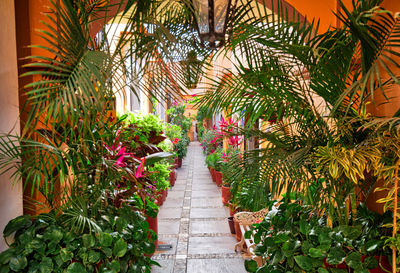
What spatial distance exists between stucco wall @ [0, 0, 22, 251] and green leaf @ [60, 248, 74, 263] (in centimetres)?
51

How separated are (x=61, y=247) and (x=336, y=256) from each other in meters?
1.65

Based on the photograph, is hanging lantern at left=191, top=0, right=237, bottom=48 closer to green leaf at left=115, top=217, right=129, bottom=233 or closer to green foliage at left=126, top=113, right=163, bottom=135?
green leaf at left=115, top=217, right=129, bottom=233

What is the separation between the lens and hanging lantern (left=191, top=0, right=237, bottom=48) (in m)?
1.66

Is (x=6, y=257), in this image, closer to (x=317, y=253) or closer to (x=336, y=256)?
(x=317, y=253)

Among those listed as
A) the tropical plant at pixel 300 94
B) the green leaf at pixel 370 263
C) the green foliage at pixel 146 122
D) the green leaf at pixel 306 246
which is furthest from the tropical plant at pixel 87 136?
the green foliage at pixel 146 122

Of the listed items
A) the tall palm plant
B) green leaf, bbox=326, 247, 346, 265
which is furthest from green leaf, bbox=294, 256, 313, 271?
the tall palm plant

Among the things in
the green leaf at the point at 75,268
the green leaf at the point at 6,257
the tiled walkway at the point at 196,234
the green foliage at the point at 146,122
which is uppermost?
the green foliage at the point at 146,122

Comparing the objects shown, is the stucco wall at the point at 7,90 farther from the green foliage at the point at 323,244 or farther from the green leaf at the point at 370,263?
the green leaf at the point at 370,263

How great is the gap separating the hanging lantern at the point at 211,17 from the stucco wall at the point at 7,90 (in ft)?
4.40

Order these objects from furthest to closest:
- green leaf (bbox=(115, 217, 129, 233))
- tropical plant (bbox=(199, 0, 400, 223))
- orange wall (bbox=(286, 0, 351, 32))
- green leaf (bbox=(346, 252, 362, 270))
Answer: orange wall (bbox=(286, 0, 351, 32)) → green leaf (bbox=(115, 217, 129, 233)) → green leaf (bbox=(346, 252, 362, 270)) → tropical plant (bbox=(199, 0, 400, 223))

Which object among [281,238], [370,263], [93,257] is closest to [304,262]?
[281,238]

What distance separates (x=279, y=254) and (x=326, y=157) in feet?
2.73

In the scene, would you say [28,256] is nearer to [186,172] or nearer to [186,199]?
[186,199]

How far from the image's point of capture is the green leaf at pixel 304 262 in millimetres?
2123
